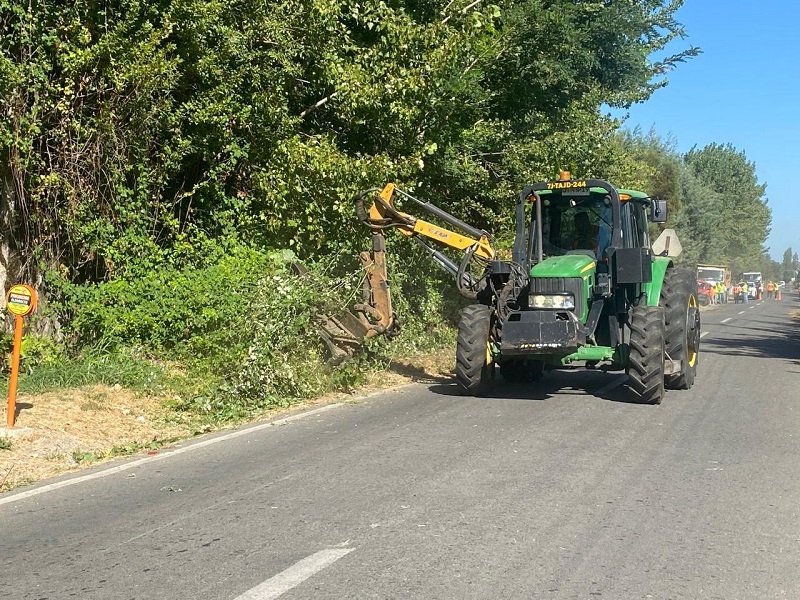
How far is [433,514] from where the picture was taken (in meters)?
6.38

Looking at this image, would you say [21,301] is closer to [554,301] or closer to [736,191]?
[554,301]

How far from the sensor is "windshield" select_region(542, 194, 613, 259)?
500 inches

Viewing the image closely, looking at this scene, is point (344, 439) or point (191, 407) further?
point (191, 407)

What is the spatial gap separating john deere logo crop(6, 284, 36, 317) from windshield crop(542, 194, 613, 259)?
6.76m

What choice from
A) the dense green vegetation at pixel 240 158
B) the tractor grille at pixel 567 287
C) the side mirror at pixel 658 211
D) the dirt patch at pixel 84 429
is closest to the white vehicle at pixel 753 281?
the dense green vegetation at pixel 240 158

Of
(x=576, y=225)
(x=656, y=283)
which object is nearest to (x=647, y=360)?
(x=656, y=283)

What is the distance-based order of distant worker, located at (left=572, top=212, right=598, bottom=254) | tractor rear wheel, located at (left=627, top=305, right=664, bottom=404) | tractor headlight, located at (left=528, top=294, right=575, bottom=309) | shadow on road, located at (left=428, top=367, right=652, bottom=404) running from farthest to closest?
distant worker, located at (left=572, top=212, right=598, bottom=254) → shadow on road, located at (left=428, top=367, right=652, bottom=404) → tractor headlight, located at (left=528, top=294, right=575, bottom=309) → tractor rear wheel, located at (left=627, top=305, right=664, bottom=404)

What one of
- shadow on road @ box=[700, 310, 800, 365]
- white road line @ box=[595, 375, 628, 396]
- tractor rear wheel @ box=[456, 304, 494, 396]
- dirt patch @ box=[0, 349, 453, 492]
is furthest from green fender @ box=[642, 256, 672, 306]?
shadow on road @ box=[700, 310, 800, 365]

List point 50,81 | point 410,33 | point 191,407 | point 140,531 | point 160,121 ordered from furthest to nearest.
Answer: point 410,33, point 160,121, point 50,81, point 191,407, point 140,531

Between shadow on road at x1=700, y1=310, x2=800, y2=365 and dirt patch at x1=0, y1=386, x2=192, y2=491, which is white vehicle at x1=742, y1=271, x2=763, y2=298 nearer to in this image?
shadow on road at x1=700, y1=310, x2=800, y2=365

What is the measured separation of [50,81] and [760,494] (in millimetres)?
10067

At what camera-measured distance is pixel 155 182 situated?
46.3ft

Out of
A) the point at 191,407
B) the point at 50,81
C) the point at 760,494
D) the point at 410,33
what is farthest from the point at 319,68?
the point at 760,494

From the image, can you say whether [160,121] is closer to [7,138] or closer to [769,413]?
[7,138]
